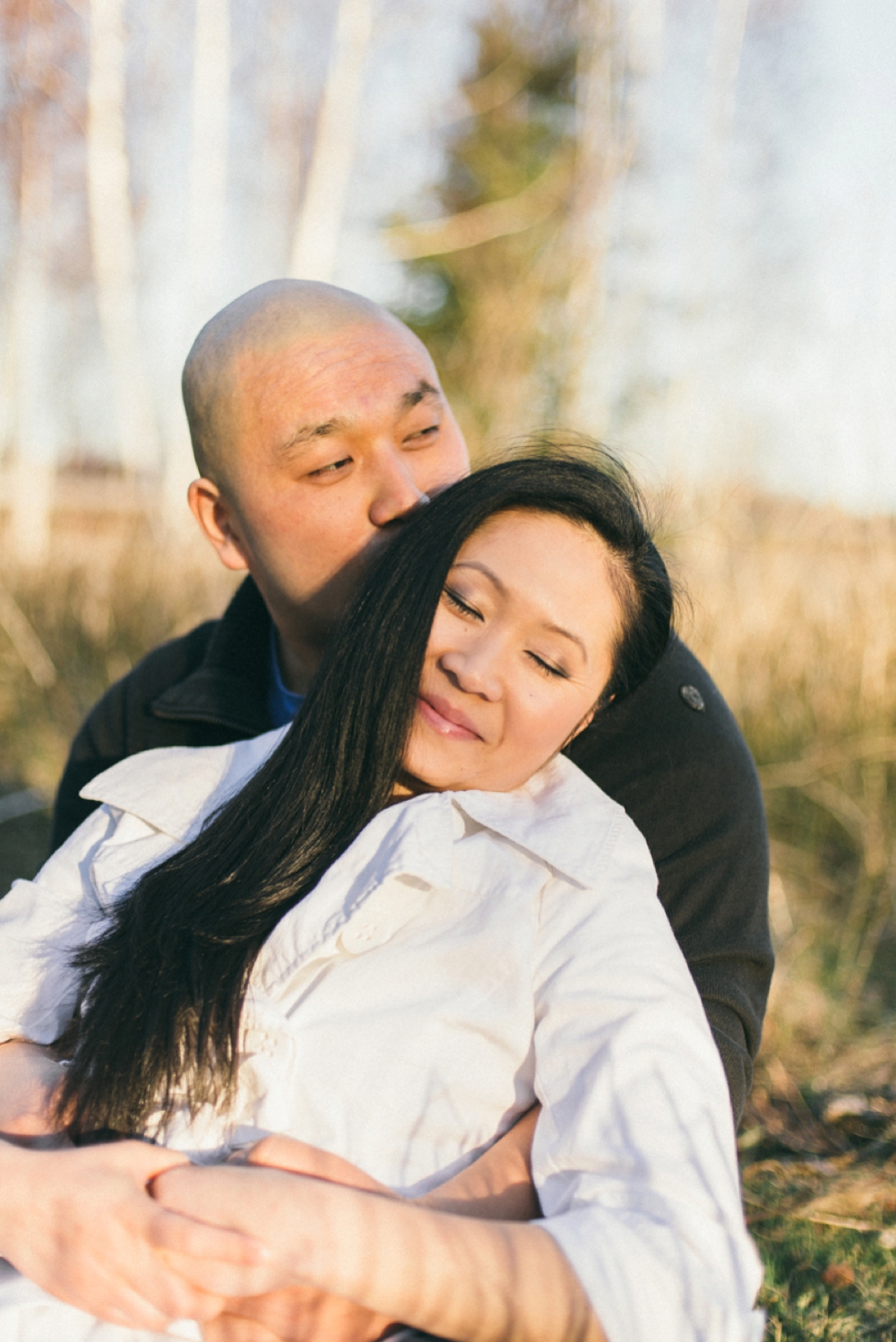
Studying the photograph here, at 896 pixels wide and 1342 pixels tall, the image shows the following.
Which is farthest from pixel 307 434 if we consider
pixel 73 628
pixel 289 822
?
pixel 73 628

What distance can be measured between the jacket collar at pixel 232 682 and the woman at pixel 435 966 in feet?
1.85

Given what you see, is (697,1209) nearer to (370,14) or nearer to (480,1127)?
(480,1127)

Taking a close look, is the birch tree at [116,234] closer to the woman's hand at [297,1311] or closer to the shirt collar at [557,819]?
the shirt collar at [557,819]

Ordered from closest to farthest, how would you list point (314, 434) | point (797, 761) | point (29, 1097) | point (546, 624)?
point (29, 1097), point (546, 624), point (314, 434), point (797, 761)

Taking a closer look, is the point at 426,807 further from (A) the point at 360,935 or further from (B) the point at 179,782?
(B) the point at 179,782

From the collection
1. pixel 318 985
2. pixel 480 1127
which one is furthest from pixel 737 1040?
pixel 318 985

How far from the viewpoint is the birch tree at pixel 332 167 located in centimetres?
1220

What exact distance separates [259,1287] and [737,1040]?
852 mm

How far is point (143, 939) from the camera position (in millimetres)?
1558

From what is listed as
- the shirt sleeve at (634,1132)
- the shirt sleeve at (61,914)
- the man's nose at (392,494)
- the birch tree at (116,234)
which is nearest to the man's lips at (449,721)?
the shirt sleeve at (634,1132)

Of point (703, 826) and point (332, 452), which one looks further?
point (332, 452)

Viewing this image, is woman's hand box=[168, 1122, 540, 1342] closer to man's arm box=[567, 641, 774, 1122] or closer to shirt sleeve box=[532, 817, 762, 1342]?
shirt sleeve box=[532, 817, 762, 1342]

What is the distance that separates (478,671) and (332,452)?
2.58ft

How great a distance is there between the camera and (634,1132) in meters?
1.23
